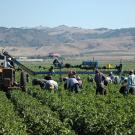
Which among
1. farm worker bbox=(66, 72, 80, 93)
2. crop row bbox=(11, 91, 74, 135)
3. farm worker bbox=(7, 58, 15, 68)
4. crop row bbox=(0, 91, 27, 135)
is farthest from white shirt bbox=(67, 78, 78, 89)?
crop row bbox=(0, 91, 27, 135)

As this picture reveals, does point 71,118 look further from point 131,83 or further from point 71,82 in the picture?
point 71,82

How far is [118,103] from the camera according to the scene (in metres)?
19.2

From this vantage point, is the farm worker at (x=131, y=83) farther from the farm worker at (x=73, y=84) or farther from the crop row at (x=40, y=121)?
the crop row at (x=40, y=121)

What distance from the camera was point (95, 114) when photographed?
52.1 ft

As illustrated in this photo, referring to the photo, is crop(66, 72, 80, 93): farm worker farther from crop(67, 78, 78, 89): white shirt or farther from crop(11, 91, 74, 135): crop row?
crop(11, 91, 74, 135): crop row

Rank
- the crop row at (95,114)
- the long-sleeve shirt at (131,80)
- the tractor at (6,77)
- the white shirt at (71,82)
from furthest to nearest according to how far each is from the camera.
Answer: the tractor at (6,77), the white shirt at (71,82), the long-sleeve shirt at (131,80), the crop row at (95,114)

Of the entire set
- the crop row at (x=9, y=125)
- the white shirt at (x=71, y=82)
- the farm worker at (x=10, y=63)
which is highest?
the farm worker at (x=10, y=63)

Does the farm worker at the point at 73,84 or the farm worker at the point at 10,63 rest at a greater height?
the farm worker at the point at 10,63

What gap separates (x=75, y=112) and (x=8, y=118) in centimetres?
240

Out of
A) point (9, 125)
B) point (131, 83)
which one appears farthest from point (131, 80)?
point (9, 125)

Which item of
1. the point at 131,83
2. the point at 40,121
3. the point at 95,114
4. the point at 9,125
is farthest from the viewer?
the point at 131,83

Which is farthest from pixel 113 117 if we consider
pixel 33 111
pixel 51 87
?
pixel 51 87

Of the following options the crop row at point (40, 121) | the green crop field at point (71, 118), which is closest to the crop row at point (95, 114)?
the green crop field at point (71, 118)

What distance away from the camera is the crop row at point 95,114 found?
547 inches
